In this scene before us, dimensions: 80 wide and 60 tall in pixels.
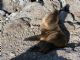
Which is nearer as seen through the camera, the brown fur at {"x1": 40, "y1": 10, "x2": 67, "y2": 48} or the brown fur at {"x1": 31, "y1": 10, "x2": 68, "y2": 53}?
the brown fur at {"x1": 31, "y1": 10, "x2": 68, "y2": 53}

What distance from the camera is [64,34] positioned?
5.40 metres

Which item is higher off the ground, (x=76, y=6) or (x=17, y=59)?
(x=76, y=6)

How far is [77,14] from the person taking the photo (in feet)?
19.9

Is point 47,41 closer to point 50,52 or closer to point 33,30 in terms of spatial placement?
point 50,52

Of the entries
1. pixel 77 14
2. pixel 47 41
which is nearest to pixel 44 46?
pixel 47 41

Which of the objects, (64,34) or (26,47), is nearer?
(26,47)

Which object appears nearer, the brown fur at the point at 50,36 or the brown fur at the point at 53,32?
the brown fur at the point at 50,36

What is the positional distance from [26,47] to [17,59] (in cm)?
49

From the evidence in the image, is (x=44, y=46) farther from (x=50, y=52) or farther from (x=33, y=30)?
(x=33, y=30)

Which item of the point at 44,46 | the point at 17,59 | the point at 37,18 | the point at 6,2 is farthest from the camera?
the point at 6,2

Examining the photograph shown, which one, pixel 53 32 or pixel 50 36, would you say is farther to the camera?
pixel 53 32

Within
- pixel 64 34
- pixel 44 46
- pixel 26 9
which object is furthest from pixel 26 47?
pixel 26 9

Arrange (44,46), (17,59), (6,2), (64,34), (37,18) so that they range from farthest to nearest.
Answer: (6,2) < (37,18) < (64,34) < (44,46) < (17,59)

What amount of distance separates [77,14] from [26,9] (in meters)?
1.06
